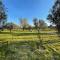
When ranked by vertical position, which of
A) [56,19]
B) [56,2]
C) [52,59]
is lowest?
[52,59]

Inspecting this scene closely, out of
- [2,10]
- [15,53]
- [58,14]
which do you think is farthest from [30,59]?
[2,10]

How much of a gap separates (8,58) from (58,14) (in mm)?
23874

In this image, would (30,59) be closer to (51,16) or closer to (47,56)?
(47,56)

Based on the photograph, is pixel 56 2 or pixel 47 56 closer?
pixel 47 56

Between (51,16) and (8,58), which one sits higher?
(51,16)

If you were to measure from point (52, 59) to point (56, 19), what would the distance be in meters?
23.5

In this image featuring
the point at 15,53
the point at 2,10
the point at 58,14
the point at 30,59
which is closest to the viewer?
the point at 30,59

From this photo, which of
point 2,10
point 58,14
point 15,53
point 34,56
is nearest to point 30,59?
point 34,56

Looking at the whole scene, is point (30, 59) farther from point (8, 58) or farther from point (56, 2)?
point (56, 2)

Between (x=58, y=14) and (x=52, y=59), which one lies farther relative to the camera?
(x=58, y=14)

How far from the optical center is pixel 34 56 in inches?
285

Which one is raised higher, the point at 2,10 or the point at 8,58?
the point at 2,10

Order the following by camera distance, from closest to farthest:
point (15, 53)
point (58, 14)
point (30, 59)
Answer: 1. point (30, 59)
2. point (15, 53)
3. point (58, 14)

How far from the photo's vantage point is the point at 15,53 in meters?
7.50
